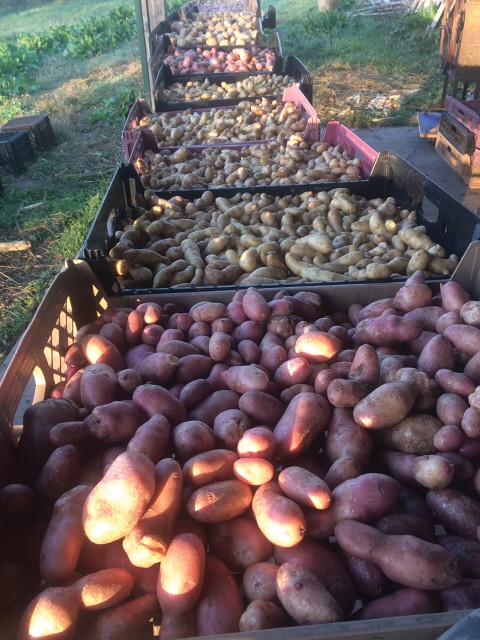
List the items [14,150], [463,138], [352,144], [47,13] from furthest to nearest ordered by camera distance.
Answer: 1. [47,13]
2. [14,150]
3. [463,138]
4. [352,144]

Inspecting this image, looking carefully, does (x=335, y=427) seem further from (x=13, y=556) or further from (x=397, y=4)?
(x=397, y=4)

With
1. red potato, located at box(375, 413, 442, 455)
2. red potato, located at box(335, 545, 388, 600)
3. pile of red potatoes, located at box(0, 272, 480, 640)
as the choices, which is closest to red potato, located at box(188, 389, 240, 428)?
pile of red potatoes, located at box(0, 272, 480, 640)

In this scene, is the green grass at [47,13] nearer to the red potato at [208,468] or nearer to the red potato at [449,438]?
the red potato at [208,468]

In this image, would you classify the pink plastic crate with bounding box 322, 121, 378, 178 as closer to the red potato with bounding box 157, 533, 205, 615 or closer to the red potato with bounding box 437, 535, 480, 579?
the red potato with bounding box 437, 535, 480, 579

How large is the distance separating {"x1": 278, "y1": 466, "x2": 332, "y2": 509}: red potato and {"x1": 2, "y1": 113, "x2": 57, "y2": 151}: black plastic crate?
716cm

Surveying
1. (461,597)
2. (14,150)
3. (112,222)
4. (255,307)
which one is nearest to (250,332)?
(255,307)

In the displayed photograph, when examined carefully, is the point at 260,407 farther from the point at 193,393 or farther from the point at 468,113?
the point at 468,113

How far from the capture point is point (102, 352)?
1.84 m

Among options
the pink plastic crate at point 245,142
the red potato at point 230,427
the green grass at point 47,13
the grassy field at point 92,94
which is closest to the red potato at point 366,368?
the red potato at point 230,427

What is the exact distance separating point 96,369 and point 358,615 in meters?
1.03

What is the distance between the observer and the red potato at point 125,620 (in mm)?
1067

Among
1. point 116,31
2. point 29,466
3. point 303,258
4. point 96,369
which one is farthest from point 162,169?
point 116,31

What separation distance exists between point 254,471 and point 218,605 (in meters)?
0.30

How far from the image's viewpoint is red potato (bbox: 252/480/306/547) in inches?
44.7
